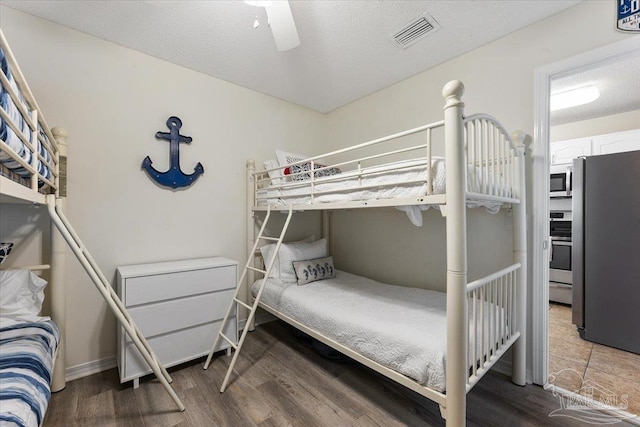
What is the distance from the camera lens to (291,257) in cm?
272

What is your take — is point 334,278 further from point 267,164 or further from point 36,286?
point 36,286

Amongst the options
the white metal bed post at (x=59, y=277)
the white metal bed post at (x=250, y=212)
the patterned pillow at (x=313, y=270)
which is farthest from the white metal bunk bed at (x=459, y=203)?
the white metal bed post at (x=59, y=277)

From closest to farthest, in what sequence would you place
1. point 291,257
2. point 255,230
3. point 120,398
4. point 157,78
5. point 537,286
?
point 120,398 → point 537,286 → point 157,78 → point 291,257 → point 255,230

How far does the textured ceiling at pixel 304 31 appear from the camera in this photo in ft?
5.85

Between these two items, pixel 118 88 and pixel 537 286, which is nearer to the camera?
pixel 537 286

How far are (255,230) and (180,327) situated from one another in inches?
46.3

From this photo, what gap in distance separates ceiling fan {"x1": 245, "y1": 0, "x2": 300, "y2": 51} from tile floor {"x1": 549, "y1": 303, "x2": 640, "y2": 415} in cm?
292

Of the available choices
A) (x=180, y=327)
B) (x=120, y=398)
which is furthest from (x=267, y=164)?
(x=120, y=398)

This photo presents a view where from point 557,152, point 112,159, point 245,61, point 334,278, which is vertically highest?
point 245,61

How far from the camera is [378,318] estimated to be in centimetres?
171

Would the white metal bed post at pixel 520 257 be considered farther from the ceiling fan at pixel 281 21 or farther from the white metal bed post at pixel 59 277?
the white metal bed post at pixel 59 277

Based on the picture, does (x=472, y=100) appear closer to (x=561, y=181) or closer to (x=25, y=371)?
(x=561, y=181)

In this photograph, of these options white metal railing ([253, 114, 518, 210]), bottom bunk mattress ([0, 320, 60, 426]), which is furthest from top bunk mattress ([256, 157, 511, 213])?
bottom bunk mattress ([0, 320, 60, 426])

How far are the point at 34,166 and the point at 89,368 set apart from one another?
1.68 meters
